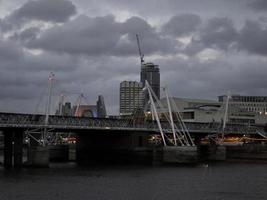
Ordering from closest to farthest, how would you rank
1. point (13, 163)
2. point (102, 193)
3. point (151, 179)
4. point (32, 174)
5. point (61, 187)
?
point (102, 193) → point (61, 187) → point (151, 179) → point (32, 174) → point (13, 163)

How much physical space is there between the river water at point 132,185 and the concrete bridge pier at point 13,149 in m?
11.4

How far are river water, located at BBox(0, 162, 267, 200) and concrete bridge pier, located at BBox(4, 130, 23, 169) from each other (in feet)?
37.4

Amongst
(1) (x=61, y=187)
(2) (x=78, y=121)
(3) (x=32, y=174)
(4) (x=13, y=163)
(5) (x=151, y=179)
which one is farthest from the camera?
(2) (x=78, y=121)

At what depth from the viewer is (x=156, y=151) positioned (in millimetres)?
181875

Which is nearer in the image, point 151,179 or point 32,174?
point 151,179

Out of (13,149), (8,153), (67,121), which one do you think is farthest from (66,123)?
(8,153)

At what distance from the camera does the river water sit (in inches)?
3686

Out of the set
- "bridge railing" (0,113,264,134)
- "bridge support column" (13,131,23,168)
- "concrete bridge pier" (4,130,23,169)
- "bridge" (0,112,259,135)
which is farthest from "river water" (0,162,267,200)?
"bridge railing" (0,113,264,134)

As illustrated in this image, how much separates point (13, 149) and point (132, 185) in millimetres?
53452

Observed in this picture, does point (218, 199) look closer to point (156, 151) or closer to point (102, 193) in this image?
point (102, 193)

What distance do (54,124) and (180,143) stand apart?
48528mm

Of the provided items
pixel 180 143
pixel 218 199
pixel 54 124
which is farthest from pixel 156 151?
pixel 218 199

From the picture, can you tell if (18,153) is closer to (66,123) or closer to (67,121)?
(66,123)

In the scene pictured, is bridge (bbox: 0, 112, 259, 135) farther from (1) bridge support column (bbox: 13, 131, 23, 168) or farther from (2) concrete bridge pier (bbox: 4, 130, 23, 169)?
(1) bridge support column (bbox: 13, 131, 23, 168)
